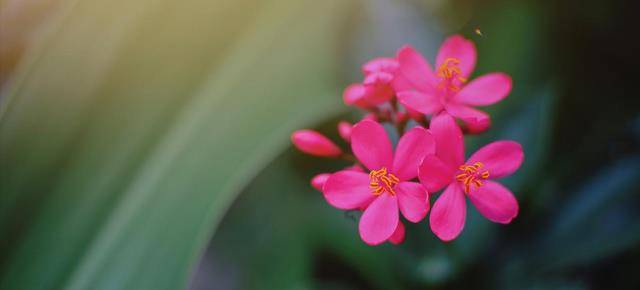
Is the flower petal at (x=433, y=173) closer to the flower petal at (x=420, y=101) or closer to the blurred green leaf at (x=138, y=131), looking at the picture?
the flower petal at (x=420, y=101)

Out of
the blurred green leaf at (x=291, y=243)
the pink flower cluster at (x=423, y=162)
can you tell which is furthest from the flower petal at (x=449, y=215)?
the blurred green leaf at (x=291, y=243)

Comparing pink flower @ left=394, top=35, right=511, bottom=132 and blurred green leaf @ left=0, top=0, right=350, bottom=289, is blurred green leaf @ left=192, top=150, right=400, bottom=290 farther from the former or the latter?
pink flower @ left=394, top=35, right=511, bottom=132

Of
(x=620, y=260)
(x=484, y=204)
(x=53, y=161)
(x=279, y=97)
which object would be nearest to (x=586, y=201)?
(x=620, y=260)

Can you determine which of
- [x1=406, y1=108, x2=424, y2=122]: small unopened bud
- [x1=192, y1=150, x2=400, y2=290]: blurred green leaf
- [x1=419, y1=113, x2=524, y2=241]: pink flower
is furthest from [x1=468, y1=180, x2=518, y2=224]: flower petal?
[x1=192, y1=150, x2=400, y2=290]: blurred green leaf

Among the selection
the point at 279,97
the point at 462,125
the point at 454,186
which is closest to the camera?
the point at 454,186

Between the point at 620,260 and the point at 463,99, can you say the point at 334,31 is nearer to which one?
the point at 463,99

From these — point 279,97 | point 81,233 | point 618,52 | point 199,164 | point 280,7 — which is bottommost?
point 81,233
